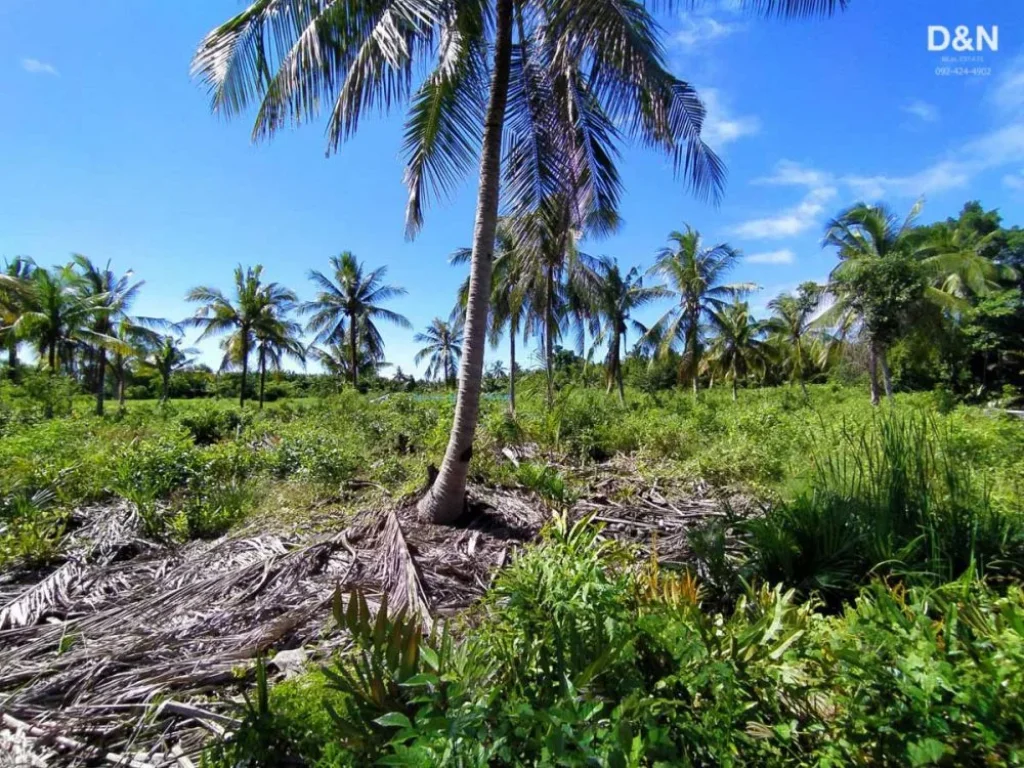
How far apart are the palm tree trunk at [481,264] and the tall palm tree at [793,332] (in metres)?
25.5

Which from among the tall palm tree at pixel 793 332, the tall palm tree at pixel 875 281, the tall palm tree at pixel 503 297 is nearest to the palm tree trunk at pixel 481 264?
the tall palm tree at pixel 503 297

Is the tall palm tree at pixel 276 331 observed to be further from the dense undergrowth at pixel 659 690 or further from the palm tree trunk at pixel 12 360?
the dense undergrowth at pixel 659 690

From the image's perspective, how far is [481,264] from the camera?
4438mm

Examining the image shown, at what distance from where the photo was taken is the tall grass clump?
2.74 meters

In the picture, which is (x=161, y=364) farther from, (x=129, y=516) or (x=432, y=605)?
(x=432, y=605)

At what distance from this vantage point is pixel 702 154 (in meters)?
4.67

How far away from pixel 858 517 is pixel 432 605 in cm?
296

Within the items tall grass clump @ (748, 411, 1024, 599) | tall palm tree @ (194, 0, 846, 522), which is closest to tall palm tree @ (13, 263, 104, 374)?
tall palm tree @ (194, 0, 846, 522)

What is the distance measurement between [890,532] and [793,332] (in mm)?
32496

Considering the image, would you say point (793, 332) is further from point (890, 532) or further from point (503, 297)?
point (890, 532)

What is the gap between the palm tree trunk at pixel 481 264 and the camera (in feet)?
14.4

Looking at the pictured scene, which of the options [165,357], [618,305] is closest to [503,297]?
[618,305]

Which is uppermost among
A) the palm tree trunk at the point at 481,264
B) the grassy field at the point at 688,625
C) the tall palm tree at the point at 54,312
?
the tall palm tree at the point at 54,312

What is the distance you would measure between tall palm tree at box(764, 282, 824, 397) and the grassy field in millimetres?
23337
